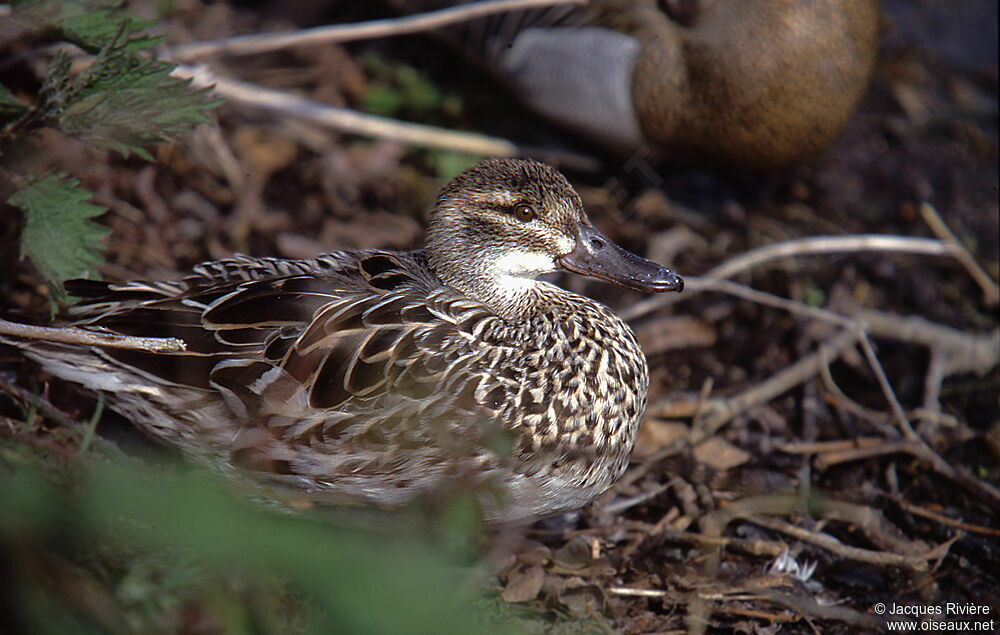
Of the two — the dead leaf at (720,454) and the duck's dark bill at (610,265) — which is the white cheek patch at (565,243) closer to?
the duck's dark bill at (610,265)

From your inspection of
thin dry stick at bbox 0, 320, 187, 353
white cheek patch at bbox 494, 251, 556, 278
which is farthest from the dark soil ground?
white cheek patch at bbox 494, 251, 556, 278

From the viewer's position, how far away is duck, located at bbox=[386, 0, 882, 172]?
12.1 feet

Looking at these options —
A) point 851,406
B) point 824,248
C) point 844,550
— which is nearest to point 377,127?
point 824,248

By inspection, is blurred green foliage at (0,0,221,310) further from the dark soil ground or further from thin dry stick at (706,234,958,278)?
thin dry stick at (706,234,958,278)

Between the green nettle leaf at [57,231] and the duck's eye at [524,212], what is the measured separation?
1.22 meters

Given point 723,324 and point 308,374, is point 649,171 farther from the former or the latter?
point 308,374

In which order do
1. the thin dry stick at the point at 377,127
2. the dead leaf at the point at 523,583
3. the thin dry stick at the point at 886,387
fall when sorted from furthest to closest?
the thin dry stick at the point at 377,127 → the thin dry stick at the point at 886,387 → the dead leaf at the point at 523,583

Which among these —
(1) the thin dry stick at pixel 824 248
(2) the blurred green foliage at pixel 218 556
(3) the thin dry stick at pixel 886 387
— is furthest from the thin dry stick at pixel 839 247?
(2) the blurred green foliage at pixel 218 556

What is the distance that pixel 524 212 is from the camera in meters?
2.54

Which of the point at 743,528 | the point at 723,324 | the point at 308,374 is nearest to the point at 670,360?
the point at 723,324

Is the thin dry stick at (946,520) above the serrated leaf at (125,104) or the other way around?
the other way around

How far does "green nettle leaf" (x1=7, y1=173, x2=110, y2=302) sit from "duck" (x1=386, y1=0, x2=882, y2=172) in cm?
238

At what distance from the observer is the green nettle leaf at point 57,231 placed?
2.38 m

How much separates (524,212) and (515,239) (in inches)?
3.5
